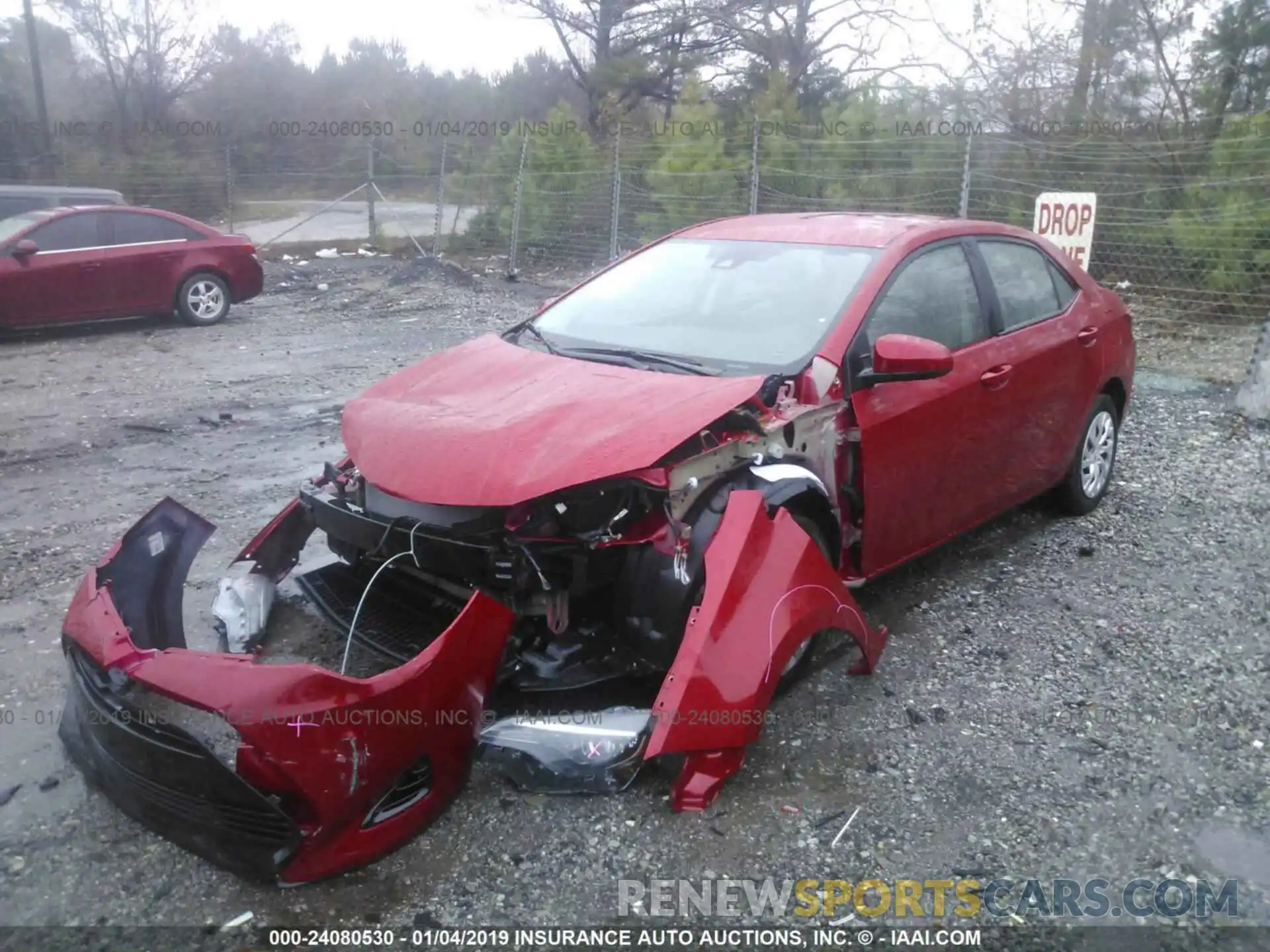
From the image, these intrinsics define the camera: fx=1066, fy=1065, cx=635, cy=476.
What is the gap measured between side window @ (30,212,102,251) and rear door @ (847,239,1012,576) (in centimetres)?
969

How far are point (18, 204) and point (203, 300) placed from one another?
271cm

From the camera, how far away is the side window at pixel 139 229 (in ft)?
37.4

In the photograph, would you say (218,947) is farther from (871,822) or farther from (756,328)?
(756,328)

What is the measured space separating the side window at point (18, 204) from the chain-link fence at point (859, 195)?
647 cm

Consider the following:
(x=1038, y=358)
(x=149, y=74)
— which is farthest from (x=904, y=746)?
(x=149, y=74)

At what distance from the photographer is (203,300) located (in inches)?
476

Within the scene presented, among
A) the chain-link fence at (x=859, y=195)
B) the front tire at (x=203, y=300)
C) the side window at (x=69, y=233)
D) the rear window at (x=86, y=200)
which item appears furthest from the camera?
the rear window at (x=86, y=200)

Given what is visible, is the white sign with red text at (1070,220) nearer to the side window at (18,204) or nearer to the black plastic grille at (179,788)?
the black plastic grille at (179,788)

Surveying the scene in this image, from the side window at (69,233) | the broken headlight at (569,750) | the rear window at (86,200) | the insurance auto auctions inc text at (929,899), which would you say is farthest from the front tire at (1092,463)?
the rear window at (86,200)

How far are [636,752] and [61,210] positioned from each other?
420 inches

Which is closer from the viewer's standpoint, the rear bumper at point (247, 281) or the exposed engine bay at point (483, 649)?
the exposed engine bay at point (483, 649)

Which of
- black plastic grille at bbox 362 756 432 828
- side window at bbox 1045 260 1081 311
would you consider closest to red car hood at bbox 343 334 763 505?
black plastic grille at bbox 362 756 432 828

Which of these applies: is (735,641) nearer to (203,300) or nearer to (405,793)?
(405,793)

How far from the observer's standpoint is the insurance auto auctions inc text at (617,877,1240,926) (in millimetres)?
2771
